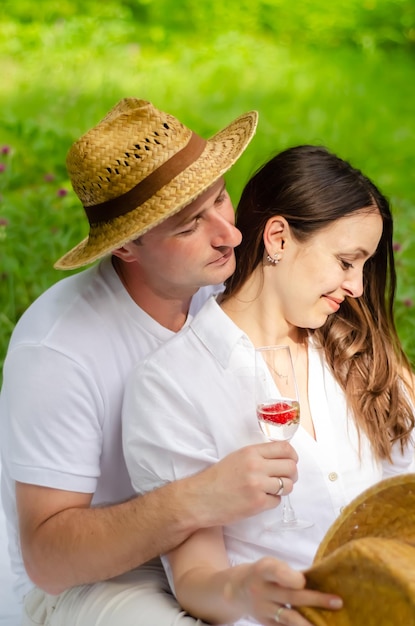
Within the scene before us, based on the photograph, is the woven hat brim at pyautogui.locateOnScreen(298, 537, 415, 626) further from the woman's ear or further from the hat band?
the hat band

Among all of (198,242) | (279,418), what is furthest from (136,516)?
(198,242)

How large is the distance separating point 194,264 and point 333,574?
81 cm

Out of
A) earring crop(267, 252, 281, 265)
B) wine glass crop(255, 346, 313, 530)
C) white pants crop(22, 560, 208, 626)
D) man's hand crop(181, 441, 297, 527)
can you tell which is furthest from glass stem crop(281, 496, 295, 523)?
earring crop(267, 252, 281, 265)

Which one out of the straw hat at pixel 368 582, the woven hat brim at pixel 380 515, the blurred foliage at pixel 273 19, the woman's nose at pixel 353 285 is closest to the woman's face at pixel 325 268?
the woman's nose at pixel 353 285

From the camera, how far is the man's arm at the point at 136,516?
6.74 ft

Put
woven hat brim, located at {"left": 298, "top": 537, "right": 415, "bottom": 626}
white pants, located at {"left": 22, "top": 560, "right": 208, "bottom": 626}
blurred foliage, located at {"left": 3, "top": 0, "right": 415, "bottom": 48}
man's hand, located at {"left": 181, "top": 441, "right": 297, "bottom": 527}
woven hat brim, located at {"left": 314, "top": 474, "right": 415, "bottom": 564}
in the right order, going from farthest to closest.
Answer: blurred foliage, located at {"left": 3, "top": 0, "right": 415, "bottom": 48}
white pants, located at {"left": 22, "top": 560, "right": 208, "bottom": 626}
man's hand, located at {"left": 181, "top": 441, "right": 297, "bottom": 527}
woven hat brim, located at {"left": 314, "top": 474, "right": 415, "bottom": 564}
woven hat brim, located at {"left": 298, "top": 537, "right": 415, "bottom": 626}

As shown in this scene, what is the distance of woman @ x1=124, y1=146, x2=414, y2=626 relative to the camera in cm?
222

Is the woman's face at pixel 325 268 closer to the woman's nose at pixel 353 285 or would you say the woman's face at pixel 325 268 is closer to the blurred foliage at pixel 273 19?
the woman's nose at pixel 353 285

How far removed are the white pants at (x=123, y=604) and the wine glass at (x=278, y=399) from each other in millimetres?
283

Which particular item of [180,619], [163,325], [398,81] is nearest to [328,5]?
[398,81]

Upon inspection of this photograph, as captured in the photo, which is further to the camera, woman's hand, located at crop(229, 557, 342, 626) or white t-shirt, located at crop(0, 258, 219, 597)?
white t-shirt, located at crop(0, 258, 219, 597)

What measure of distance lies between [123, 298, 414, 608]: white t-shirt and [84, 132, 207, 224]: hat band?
0.27 m

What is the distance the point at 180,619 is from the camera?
211 centimetres

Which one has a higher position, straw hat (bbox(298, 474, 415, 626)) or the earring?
the earring
